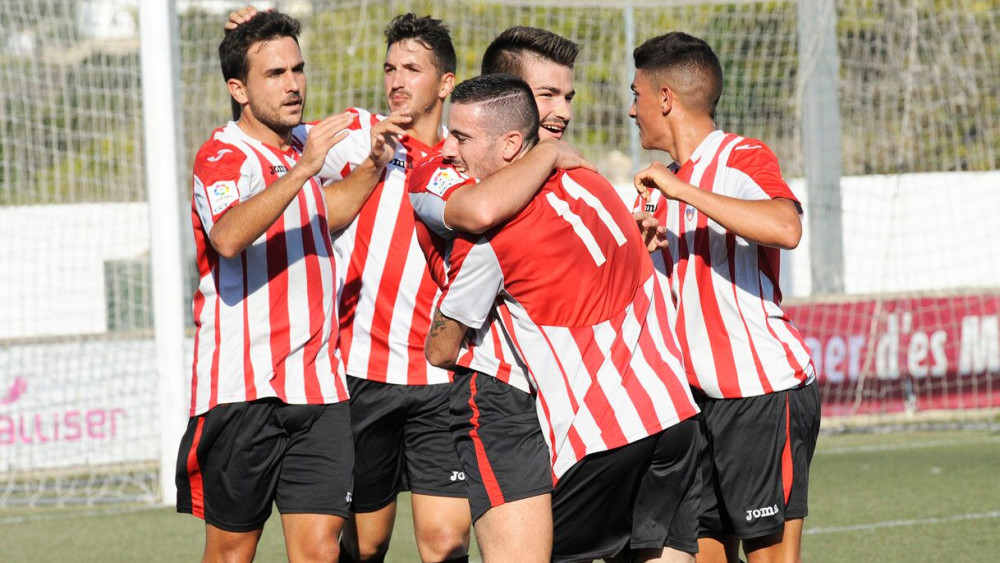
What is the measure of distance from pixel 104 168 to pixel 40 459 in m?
2.62

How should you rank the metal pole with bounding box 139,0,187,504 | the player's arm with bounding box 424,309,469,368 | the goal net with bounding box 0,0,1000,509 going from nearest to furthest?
the player's arm with bounding box 424,309,469,368 < the metal pole with bounding box 139,0,187,504 < the goal net with bounding box 0,0,1000,509

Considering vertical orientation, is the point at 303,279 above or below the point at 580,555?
above

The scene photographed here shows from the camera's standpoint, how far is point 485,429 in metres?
3.73

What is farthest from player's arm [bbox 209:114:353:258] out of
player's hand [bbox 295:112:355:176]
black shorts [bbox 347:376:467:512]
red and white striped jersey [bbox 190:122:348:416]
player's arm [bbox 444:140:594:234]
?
black shorts [bbox 347:376:467:512]

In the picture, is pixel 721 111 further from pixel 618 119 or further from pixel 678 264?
pixel 678 264

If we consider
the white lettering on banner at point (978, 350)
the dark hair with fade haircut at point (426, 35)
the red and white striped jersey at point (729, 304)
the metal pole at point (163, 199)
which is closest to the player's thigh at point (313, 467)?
the red and white striped jersey at point (729, 304)

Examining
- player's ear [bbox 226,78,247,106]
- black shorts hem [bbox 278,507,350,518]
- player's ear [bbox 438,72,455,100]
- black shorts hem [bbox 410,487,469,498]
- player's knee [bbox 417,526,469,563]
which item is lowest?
Result: player's knee [bbox 417,526,469,563]

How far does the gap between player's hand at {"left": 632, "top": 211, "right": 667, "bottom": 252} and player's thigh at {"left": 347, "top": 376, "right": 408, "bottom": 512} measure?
134cm

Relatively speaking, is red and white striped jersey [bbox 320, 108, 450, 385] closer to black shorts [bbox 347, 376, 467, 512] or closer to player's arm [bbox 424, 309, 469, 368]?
black shorts [bbox 347, 376, 467, 512]

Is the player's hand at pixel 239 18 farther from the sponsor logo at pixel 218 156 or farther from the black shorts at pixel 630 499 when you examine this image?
the black shorts at pixel 630 499

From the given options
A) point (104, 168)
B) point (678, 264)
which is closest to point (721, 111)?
point (104, 168)

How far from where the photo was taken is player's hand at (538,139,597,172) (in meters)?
3.67

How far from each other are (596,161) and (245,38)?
32.5 feet

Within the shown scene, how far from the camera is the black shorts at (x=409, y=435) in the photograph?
4945 mm
